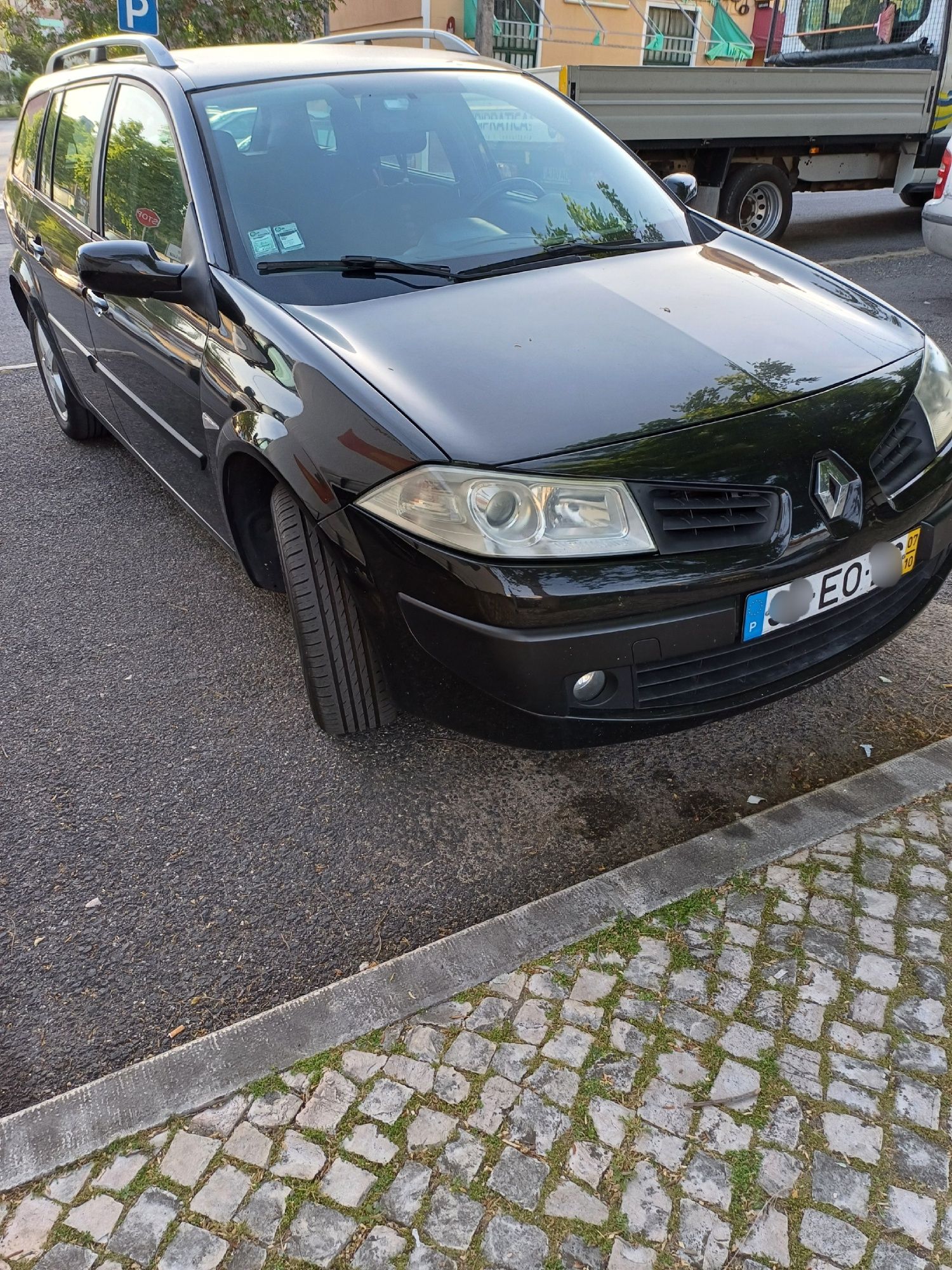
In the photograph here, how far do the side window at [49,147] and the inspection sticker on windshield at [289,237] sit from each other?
227cm

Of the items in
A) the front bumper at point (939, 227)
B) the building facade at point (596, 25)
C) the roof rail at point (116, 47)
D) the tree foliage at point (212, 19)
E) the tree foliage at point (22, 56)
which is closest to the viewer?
the roof rail at point (116, 47)

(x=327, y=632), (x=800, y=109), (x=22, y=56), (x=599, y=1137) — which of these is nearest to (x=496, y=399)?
(x=327, y=632)

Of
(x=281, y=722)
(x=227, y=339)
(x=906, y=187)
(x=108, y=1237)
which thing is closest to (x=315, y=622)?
(x=281, y=722)

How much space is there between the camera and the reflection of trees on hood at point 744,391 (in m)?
2.24

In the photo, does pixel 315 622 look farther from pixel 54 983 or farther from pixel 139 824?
pixel 54 983

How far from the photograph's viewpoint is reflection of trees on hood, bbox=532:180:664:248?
3.07 meters

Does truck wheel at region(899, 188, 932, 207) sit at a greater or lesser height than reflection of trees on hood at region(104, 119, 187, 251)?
lesser

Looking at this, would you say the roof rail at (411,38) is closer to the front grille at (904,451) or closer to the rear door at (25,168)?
the rear door at (25,168)

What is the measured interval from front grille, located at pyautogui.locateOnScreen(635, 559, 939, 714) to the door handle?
103 inches

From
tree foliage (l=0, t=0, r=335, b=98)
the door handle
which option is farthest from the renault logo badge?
tree foliage (l=0, t=0, r=335, b=98)

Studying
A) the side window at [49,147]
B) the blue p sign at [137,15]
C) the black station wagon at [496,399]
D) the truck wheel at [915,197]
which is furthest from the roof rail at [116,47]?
the truck wheel at [915,197]

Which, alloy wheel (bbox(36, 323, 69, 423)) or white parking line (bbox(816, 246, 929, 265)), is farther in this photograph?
white parking line (bbox(816, 246, 929, 265))

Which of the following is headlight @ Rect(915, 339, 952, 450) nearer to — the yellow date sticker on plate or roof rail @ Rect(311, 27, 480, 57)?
the yellow date sticker on plate

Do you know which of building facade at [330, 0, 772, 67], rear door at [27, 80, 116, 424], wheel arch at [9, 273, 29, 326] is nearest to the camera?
rear door at [27, 80, 116, 424]
